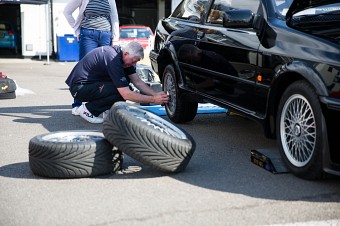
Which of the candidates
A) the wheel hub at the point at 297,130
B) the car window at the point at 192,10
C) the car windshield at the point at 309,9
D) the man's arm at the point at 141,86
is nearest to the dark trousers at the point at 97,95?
the man's arm at the point at 141,86

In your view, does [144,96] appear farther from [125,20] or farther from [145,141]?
Answer: [125,20]

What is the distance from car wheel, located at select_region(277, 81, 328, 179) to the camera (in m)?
4.30

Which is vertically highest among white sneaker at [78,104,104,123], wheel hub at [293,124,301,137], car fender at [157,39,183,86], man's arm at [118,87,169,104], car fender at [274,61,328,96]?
car fender at [274,61,328,96]

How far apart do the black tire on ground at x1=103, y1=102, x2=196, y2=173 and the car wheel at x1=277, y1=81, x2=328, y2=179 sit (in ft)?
2.51

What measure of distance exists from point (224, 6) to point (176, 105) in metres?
1.45

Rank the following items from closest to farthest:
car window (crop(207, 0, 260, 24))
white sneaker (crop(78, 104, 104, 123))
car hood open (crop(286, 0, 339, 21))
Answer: car hood open (crop(286, 0, 339, 21)) → car window (crop(207, 0, 260, 24)) → white sneaker (crop(78, 104, 104, 123))

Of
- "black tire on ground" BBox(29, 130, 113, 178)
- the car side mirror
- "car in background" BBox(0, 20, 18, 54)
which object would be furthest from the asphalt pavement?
"car in background" BBox(0, 20, 18, 54)

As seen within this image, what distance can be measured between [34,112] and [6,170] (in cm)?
333

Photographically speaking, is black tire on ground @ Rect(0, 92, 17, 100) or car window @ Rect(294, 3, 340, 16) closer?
car window @ Rect(294, 3, 340, 16)

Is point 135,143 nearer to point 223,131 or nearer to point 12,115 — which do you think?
point 223,131

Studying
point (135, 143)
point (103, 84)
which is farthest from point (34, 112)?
point (135, 143)

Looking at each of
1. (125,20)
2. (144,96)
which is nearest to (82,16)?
(144,96)

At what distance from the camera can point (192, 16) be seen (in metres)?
6.92

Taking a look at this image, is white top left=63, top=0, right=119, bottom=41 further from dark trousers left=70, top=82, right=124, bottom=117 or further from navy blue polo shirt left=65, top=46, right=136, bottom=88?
dark trousers left=70, top=82, right=124, bottom=117
